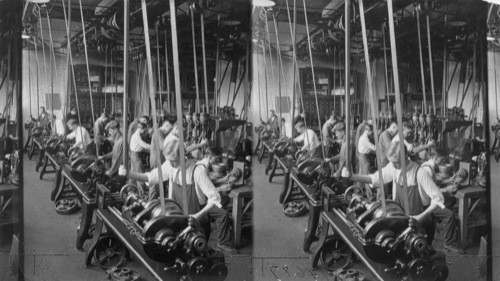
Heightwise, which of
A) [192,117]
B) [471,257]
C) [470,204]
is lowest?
[471,257]

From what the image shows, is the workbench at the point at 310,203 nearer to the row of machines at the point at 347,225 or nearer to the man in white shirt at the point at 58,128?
the row of machines at the point at 347,225

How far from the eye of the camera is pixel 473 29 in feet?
7.85

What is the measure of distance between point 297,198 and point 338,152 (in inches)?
10.5

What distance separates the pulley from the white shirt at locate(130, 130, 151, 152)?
0.50 m

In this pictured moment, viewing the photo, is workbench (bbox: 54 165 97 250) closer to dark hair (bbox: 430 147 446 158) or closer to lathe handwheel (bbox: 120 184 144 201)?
lathe handwheel (bbox: 120 184 144 201)

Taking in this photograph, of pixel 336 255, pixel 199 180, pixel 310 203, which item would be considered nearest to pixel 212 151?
pixel 199 180

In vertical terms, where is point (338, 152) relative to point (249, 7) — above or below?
below

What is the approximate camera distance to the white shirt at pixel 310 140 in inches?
89.7

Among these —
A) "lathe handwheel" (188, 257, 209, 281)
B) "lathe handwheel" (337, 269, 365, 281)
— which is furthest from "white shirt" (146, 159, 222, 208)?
"lathe handwheel" (337, 269, 365, 281)

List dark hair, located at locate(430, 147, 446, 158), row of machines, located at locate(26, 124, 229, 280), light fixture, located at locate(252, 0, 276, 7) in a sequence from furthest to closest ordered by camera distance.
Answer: dark hair, located at locate(430, 147, 446, 158) → light fixture, located at locate(252, 0, 276, 7) → row of machines, located at locate(26, 124, 229, 280)

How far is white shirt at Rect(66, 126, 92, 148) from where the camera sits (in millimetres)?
2219

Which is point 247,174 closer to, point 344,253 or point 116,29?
point 344,253

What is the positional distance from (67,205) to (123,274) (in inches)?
14.7

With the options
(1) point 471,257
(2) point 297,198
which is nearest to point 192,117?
(2) point 297,198
